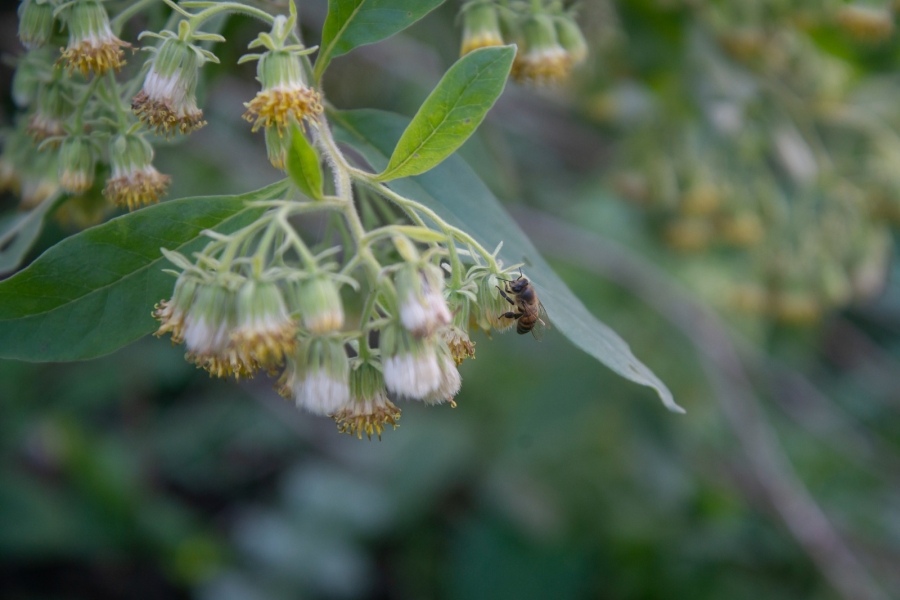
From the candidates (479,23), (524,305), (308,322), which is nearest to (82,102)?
(308,322)

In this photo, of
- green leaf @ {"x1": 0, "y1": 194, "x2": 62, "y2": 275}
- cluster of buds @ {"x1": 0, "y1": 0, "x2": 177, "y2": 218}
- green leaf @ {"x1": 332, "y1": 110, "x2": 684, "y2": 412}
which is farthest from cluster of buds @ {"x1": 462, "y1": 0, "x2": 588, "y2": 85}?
green leaf @ {"x1": 0, "y1": 194, "x2": 62, "y2": 275}

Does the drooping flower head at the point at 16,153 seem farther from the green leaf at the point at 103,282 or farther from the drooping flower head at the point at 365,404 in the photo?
the drooping flower head at the point at 365,404

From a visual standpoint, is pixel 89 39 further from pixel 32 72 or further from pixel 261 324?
pixel 261 324

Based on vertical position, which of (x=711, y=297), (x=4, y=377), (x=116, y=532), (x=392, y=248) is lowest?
(x=116, y=532)

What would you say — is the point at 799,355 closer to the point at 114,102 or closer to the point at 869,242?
the point at 869,242

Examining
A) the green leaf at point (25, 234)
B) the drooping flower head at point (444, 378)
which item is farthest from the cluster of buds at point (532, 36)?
the green leaf at point (25, 234)

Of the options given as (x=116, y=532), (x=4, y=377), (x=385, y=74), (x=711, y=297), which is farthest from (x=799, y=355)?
(x=4, y=377)
